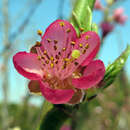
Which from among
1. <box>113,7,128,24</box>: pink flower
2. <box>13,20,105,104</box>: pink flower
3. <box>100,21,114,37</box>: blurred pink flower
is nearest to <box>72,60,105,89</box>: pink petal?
<box>13,20,105,104</box>: pink flower

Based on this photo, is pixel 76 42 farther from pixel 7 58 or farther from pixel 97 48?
pixel 7 58

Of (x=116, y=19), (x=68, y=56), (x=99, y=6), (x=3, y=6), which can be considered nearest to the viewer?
(x=68, y=56)

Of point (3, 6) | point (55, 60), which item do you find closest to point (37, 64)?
point (55, 60)

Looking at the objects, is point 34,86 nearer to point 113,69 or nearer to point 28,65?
point 28,65

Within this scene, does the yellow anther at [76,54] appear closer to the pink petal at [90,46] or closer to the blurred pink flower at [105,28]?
the pink petal at [90,46]

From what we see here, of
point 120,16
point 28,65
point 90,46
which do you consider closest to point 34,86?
point 28,65
